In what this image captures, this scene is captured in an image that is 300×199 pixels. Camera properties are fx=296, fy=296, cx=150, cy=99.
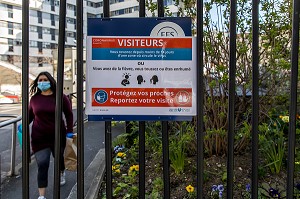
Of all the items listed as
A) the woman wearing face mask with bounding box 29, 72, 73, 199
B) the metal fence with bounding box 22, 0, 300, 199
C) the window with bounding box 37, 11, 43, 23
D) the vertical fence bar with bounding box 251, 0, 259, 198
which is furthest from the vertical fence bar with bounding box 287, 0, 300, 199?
the window with bounding box 37, 11, 43, 23

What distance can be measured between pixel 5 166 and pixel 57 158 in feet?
13.7

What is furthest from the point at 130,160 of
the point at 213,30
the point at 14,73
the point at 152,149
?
the point at 14,73

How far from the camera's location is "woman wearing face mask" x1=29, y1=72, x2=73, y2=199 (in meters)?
3.61

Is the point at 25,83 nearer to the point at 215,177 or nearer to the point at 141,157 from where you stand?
the point at 141,157

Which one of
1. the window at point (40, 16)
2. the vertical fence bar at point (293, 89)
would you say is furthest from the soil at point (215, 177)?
the window at point (40, 16)

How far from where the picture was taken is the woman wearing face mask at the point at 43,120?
3.61 metres

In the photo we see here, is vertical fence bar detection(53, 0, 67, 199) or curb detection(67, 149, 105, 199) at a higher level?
vertical fence bar detection(53, 0, 67, 199)

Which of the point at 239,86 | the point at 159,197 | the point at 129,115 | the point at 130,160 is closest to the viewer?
the point at 129,115

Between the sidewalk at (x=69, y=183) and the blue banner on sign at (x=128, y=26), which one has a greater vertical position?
the blue banner on sign at (x=128, y=26)

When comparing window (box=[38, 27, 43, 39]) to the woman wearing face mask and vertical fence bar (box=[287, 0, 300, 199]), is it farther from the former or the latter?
vertical fence bar (box=[287, 0, 300, 199])

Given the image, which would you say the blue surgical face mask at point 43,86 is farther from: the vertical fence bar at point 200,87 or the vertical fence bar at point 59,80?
the vertical fence bar at point 200,87

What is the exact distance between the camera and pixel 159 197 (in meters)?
2.86

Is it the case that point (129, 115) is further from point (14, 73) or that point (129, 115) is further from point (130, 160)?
point (14, 73)

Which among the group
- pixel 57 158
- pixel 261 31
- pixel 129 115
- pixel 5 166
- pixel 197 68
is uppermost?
pixel 261 31
